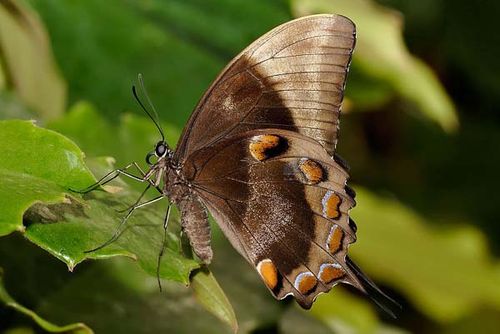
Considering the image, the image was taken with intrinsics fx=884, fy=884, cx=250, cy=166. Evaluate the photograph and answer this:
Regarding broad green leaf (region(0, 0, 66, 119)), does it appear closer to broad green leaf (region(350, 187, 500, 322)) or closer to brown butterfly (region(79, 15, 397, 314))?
brown butterfly (region(79, 15, 397, 314))

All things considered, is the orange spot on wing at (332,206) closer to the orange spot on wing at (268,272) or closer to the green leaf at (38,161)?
the orange spot on wing at (268,272)

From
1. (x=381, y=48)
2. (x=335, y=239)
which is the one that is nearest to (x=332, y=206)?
(x=335, y=239)

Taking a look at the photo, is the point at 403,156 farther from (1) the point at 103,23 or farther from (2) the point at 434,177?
(1) the point at 103,23


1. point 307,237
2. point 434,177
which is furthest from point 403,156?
point 307,237

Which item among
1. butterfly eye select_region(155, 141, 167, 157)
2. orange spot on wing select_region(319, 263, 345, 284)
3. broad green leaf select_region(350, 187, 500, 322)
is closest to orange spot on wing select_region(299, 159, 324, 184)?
orange spot on wing select_region(319, 263, 345, 284)

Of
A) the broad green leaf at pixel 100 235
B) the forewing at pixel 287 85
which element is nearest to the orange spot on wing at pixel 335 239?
the forewing at pixel 287 85
